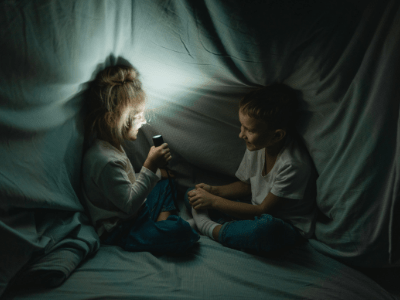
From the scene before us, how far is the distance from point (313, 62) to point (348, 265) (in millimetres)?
587

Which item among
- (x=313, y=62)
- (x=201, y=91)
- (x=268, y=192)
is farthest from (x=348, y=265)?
(x=201, y=91)

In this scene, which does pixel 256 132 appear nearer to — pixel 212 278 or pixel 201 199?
pixel 201 199

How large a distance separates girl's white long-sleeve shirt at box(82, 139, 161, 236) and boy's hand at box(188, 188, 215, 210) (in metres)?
0.20

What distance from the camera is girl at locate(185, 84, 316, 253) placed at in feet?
2.54

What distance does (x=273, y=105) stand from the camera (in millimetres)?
765

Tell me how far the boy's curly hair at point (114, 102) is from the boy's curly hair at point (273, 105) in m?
0.36

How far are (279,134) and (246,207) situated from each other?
0.28 meters

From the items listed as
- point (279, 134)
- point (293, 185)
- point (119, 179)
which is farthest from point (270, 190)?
point (119, 179)

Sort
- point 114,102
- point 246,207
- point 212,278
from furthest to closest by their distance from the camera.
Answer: point 246,207
point 114,102
point 212,278

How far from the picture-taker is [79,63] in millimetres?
680

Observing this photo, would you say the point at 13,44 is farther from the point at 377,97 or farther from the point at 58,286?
the point at 377,97

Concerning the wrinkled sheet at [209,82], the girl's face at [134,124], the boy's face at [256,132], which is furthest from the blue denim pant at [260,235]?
the girl's face at [134,124]

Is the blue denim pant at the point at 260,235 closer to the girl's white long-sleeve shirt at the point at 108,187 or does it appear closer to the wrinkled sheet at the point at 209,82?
the wrinkled sheet at the point at 209,82

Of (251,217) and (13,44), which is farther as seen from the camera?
(251,217)
